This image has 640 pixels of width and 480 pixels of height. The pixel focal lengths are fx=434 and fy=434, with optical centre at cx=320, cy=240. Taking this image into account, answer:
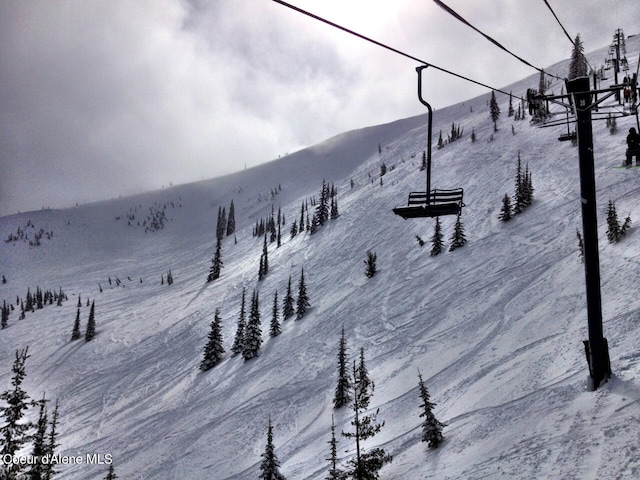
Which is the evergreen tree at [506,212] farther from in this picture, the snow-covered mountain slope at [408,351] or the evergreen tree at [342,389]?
the evergreen tree at [342,389]

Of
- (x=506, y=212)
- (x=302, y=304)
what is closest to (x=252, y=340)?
(x=302, y=304)

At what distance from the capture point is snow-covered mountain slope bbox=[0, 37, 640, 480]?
15.9 m

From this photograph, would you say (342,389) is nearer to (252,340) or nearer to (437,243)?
(252,340)

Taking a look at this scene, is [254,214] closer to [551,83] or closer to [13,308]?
[13,308]

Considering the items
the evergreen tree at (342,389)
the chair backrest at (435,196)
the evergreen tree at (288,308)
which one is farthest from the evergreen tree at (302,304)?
the chair backrest at (435,196)

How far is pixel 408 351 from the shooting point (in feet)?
117

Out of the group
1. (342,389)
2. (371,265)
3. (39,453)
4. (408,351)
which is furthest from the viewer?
(371,265)

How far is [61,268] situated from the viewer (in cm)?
18062

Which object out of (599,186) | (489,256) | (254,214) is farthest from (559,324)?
(254,214)

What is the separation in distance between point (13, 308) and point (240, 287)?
308 ft

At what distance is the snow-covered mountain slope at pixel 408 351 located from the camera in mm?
15867

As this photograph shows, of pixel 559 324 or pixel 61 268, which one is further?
pixel 61 268

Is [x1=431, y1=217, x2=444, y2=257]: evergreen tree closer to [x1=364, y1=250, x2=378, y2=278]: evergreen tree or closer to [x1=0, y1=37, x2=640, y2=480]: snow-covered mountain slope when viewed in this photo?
[x1=0, y1=37, x2=640, y2=480]: snow-covered mountain slope

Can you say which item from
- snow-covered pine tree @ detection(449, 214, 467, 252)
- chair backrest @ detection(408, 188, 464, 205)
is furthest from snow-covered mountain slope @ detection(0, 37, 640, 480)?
chair backrest @ detection(408, 188, 464, 205)
